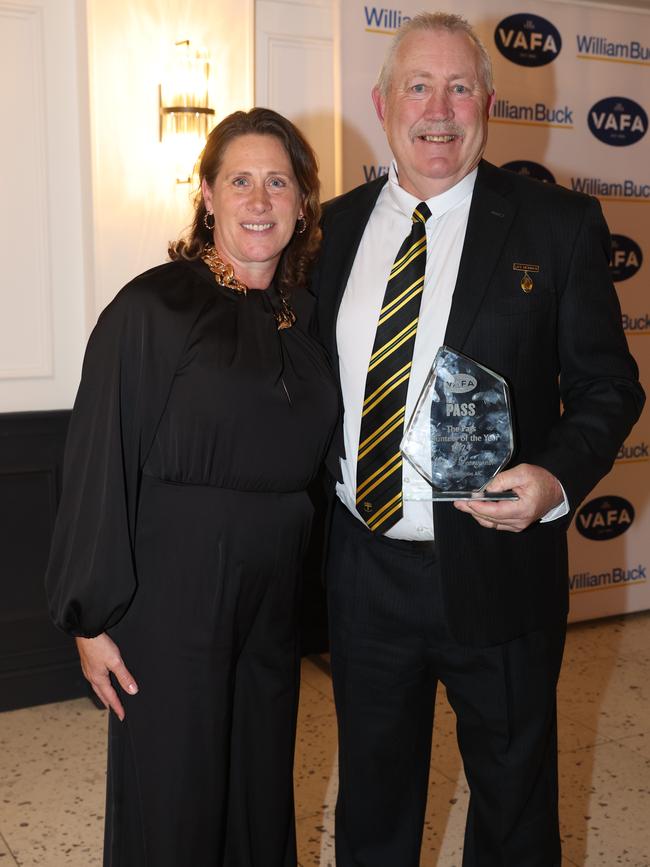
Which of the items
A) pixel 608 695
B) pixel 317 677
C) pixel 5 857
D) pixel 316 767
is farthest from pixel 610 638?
pixel 5 857

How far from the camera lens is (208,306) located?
1.92 m

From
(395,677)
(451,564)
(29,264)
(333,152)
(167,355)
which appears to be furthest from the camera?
(333,152)

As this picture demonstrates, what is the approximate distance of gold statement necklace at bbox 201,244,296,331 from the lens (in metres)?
2.00

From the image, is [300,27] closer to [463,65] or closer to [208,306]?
[463,65]

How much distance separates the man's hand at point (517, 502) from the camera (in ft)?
5.89


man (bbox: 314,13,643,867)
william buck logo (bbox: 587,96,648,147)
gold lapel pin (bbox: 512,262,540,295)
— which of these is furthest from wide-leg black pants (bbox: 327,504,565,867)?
william buck logo (bbox: 587,96,648,147)

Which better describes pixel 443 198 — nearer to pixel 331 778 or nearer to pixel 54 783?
pixel 331 778

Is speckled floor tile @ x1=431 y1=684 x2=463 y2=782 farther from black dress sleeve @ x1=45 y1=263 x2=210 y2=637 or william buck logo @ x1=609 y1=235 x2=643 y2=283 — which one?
william buck logo @ x1=609 y1=235 x2=643 y2=283

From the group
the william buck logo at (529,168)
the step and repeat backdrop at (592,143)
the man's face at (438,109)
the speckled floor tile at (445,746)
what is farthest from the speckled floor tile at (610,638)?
the man's face at (438,109)

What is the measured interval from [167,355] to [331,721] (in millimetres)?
2209

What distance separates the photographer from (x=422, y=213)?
207 centimetres

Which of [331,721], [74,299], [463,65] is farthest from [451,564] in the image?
[74,299]

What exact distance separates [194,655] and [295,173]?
0.97m

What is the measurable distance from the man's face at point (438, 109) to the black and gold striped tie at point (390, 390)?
10 centimetres
